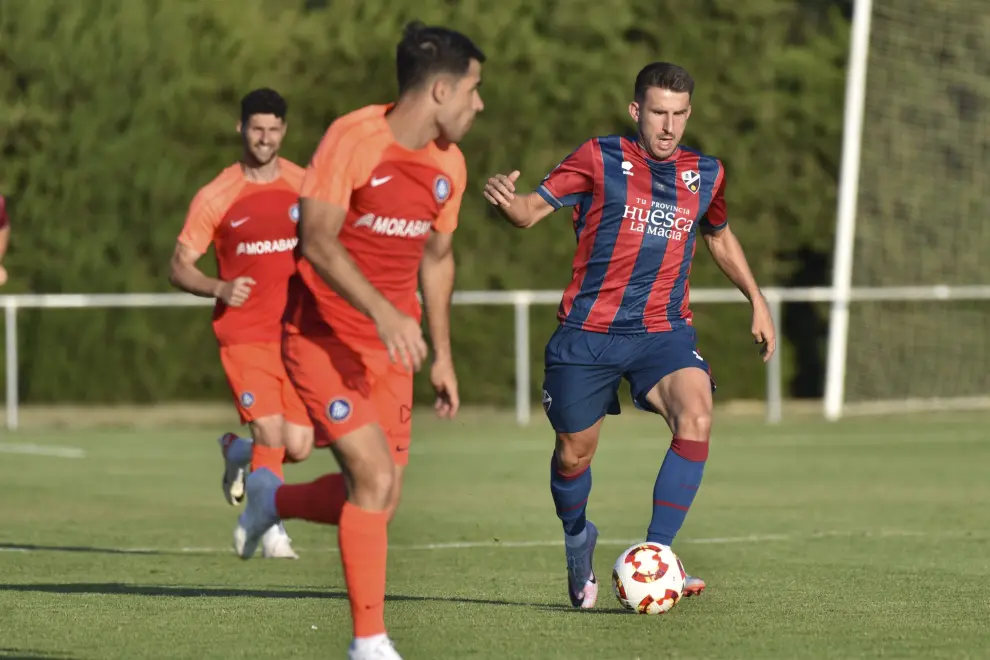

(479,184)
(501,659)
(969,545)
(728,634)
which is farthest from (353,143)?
(479,184)

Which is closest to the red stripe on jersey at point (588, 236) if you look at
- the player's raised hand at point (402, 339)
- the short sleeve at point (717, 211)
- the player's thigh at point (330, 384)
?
the short sleeve at point (717, 211)

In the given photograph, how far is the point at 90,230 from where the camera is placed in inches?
838

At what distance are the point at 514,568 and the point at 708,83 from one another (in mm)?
13336

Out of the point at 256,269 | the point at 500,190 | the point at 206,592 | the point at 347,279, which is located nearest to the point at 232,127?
the point at 256,269

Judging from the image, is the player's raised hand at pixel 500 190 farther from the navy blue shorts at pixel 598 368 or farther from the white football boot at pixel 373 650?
the white football boot at pixel 373 650

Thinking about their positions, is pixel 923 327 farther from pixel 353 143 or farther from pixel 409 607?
pixel 353 143

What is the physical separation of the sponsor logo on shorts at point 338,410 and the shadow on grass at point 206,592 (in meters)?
1.72

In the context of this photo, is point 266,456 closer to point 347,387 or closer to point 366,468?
point 347,387

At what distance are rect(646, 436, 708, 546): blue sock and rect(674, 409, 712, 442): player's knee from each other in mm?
24

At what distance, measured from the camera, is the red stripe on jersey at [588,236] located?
823cm

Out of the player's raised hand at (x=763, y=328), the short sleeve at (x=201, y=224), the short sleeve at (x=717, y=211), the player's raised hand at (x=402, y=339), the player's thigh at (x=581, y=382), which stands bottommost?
the player's thigh at (x=581, y=382)

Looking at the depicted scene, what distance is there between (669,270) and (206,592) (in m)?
2.39

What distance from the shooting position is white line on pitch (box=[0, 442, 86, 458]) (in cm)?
1739

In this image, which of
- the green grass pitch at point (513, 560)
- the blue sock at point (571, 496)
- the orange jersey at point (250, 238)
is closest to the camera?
the green grass pitch at point (513, 560)
